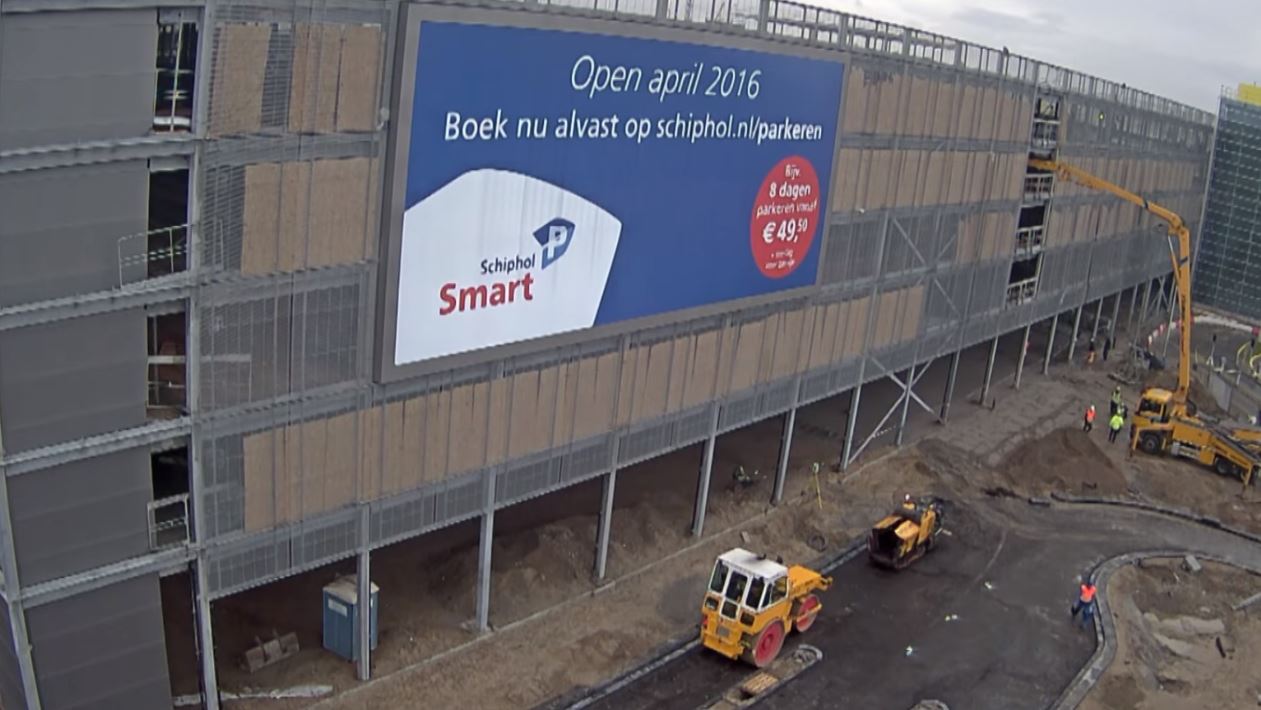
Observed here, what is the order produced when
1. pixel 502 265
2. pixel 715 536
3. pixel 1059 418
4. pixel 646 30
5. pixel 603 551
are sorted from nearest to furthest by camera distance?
1. pixel 502 265
2. pixel 646 30
3. pixel 603 551
4. pixel 715 536
5. pixel 1059 418

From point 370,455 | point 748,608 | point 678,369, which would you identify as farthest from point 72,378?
point 678,369

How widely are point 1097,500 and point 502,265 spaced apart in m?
23.6

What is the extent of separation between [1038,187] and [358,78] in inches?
1342

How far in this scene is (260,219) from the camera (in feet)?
59.4

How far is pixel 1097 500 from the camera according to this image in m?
36.5

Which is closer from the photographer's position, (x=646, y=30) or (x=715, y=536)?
(x=646, y=30)

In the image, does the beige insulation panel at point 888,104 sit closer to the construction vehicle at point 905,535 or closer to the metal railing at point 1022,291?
the construction vehicle at point 905,535

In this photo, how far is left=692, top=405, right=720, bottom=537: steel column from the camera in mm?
30109

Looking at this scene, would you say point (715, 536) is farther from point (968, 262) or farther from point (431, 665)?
point (968, 262)

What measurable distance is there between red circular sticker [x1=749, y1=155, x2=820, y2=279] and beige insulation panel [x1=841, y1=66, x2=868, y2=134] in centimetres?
209

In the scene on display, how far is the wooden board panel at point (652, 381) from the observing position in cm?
2711

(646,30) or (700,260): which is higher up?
(646,30)

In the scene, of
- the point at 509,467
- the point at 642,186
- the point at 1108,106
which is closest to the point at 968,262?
the point at 1108,106

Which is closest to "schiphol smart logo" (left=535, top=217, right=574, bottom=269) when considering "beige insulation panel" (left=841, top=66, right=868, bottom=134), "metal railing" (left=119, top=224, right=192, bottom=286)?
"metal railing" (left=119, top=224, right=192, bottom=286)
